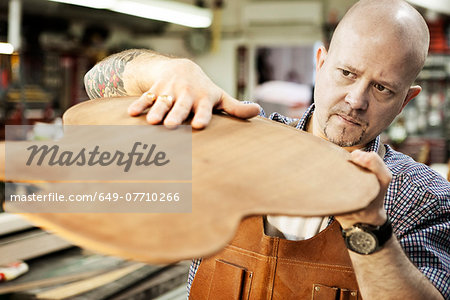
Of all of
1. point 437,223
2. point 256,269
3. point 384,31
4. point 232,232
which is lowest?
point 256,269

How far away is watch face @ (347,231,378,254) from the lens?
2.98 ft

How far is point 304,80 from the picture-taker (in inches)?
438

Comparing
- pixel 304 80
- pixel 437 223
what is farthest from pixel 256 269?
pixel 304 80

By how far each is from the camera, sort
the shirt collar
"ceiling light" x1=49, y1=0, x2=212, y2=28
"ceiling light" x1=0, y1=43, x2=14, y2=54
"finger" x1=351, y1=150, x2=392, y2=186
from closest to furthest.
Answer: "finger" x1=351, y1=150, x2=392, y2=186
the shirt collar
"ceiling light" x1=0, y1=43, x2=14, y2=54
"ceiling light" x1=49, y1=0, x2=212, y2=28

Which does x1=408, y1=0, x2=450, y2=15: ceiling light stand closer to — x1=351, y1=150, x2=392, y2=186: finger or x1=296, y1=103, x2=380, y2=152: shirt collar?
x1=296, y1=103, x2=380, y2=152: shirt collar

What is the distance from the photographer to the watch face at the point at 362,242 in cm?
91

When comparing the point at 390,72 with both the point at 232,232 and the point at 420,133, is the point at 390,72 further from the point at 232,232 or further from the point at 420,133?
the point at 420,133

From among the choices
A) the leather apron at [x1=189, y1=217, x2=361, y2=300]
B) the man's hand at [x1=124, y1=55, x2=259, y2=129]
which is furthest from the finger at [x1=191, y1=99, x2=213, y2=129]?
the leather apron at [x1=189, y1=217, x2=361, y2=300]

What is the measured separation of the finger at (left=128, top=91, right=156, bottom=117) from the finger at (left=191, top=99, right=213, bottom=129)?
0.09 meters

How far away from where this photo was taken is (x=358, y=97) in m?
1.33

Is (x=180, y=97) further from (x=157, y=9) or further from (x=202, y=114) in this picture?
(x=157, y=9)

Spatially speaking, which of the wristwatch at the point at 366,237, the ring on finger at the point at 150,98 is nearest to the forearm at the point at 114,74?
the ring on finger at the point at 150,98

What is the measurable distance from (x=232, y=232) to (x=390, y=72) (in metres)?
1.01

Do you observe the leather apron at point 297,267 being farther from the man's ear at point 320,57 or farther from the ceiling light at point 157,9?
the ceiling light at point 157,9
